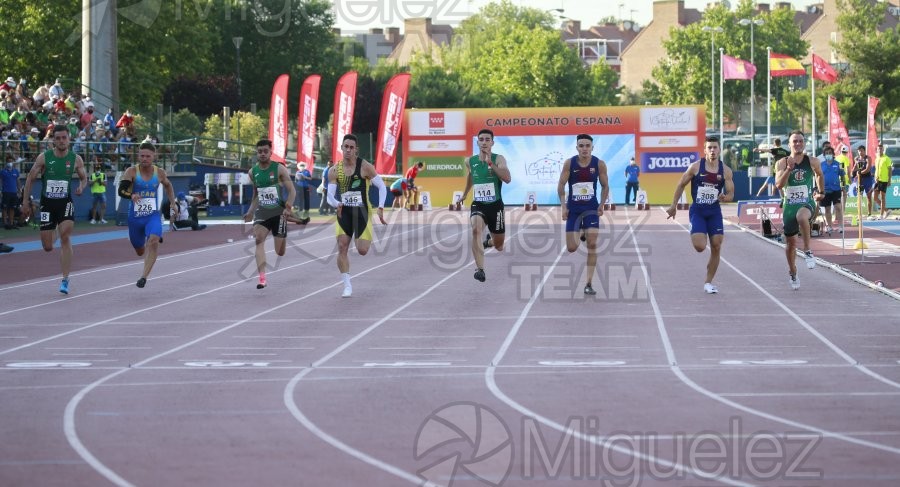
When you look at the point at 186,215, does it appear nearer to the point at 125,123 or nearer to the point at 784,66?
the point at 125,123

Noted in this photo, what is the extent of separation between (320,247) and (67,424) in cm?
1998

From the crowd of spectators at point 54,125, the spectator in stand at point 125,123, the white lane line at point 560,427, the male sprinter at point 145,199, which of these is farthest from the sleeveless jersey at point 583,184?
the spectator in stand at point 125,123

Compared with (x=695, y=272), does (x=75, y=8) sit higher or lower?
higher

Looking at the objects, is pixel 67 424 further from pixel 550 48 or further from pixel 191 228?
pixel 550 48

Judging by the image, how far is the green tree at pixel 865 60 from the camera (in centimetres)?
7250

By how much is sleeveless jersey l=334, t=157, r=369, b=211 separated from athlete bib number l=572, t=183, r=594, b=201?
252 cm

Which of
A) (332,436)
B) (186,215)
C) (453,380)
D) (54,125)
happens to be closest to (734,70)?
(186,215)

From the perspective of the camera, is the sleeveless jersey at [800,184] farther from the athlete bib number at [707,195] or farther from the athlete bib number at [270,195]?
the athlete bib number at [270,195]

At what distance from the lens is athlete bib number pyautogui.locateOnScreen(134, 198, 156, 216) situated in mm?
17750

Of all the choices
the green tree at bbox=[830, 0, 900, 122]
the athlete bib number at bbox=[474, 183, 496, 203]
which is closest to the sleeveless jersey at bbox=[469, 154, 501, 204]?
the athlete bib number at bbox=[474, 183, 496, 203]

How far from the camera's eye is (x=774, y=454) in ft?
24.4

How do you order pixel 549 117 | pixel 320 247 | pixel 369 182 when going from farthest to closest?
1. pixel 549 117
2. pixel 320 247
3. pixel 369 182

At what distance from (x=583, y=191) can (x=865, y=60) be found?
2369 inches

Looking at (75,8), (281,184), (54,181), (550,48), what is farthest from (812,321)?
(550,48)
